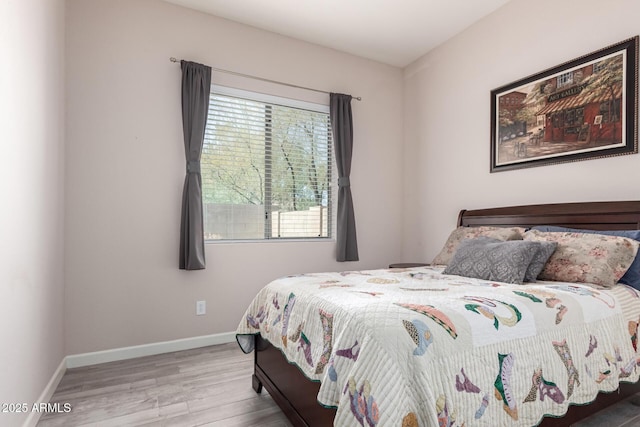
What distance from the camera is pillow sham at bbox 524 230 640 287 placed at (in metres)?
1.88

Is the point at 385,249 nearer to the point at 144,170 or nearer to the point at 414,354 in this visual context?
the point at 144,170

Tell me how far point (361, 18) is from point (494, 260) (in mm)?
2389

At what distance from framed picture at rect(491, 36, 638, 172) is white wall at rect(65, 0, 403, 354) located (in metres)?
2.03

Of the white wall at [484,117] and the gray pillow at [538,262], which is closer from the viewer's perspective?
the gray pillow at [538,262]

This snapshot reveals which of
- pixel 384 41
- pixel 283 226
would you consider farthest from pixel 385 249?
pixel 384 41

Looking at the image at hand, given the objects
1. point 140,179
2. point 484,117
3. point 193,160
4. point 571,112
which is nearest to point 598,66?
point 571,112

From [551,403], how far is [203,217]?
265 centimetres

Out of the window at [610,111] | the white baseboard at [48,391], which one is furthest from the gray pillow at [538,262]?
the white baseboard at [48,391]

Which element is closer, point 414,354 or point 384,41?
point 414,354

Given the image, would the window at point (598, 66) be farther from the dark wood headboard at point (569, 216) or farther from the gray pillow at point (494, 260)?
the gray pillow at point (494, 260)

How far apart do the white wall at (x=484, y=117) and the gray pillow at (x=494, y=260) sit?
78 cm

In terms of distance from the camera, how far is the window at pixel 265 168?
10.2ft

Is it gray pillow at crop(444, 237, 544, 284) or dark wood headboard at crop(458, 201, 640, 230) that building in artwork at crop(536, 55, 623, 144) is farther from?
gray pillow at crop(444, 237, 544, 284)

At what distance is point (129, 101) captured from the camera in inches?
108
